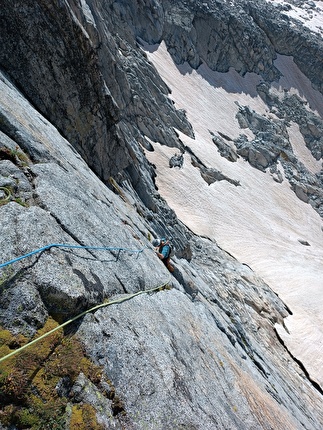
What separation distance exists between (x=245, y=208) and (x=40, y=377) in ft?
172

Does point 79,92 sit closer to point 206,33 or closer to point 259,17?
point 206,33

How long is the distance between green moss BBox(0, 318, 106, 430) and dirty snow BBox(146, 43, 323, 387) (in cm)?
2346

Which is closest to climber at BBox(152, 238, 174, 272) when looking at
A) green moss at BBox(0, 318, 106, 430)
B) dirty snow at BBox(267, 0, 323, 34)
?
green moss at BBox(0, 318, 106, 430)

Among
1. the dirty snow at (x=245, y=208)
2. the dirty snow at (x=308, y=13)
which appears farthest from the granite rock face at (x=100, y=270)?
the dirty snow at (x=308, y=13)

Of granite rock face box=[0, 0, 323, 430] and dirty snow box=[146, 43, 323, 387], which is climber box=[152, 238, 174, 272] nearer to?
granite rock face box=[0, 0, 323, 430]

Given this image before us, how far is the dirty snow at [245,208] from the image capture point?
1287 inches

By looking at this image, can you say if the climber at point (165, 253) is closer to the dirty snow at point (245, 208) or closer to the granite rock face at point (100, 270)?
the granite rock face at point (100, 270)

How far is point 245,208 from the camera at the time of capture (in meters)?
54.4

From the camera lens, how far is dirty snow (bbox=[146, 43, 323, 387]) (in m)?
32.7

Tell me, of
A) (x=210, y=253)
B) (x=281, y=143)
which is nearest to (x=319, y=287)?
(x=210, y=253)

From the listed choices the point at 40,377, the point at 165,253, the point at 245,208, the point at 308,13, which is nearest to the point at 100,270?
the point at 40,377

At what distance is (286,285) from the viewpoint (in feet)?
119

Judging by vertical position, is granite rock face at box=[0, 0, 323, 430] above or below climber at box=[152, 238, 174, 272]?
above

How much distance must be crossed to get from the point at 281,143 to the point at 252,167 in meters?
18.3
